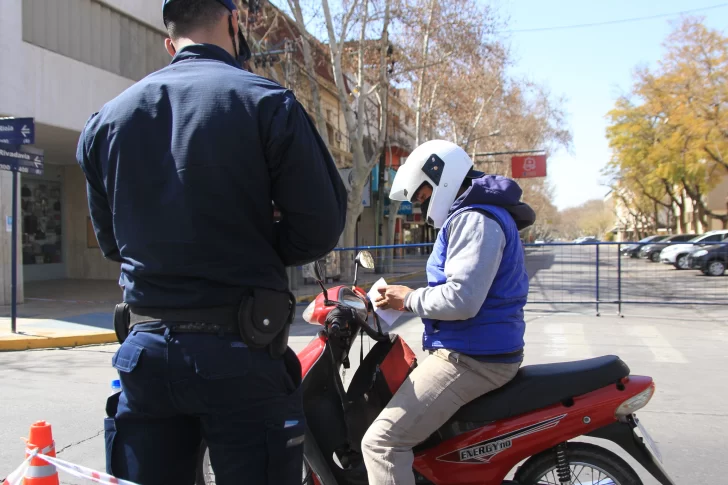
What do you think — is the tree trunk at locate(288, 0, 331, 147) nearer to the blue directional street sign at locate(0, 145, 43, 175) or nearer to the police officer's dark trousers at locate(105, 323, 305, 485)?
the blue directional street sign at locate(0, 145, 43, 175)

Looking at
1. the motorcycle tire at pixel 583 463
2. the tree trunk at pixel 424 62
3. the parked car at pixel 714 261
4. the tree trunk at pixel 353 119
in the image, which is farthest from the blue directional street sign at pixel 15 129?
the tree trunk at pixel 424 62

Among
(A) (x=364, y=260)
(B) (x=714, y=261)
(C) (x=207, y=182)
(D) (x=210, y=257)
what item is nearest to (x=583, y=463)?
(A) (x=364, y=260)

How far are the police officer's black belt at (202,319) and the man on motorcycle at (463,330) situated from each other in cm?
102

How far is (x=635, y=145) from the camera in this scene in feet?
122

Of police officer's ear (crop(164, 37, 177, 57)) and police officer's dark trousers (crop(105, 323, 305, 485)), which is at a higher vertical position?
police officer's ear (crop(164, 37, 177, 57))

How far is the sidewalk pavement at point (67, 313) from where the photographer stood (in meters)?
8.48

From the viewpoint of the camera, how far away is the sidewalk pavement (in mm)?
8477

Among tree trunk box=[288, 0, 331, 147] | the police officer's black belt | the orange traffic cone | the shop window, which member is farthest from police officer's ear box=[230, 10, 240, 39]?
the shop window

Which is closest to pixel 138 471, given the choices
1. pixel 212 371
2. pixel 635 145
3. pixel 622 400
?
pixel 212 371

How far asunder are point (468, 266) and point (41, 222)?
18.3m

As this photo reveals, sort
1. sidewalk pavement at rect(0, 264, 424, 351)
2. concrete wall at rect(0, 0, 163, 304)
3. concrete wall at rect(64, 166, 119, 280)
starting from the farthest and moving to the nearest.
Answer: concrete wall at rect(64, 166, 119, 280), concrete wall at rect(0, 0, 163, 304), sidewalk pavement at rect(0, 264, 424, 351)

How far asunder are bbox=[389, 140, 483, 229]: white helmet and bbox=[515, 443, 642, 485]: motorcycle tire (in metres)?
1.13

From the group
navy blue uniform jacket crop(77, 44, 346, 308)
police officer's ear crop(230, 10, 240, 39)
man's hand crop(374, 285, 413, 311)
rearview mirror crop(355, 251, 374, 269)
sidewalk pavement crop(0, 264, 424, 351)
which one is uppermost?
police officer's ear crop(230, 10, 240, 39)

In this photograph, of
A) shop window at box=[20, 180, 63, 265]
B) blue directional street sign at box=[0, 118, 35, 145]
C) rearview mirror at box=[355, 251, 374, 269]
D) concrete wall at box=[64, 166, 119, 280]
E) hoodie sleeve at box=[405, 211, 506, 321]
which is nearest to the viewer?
hoodie sleeve at box=[405, 211, 506, 321]
